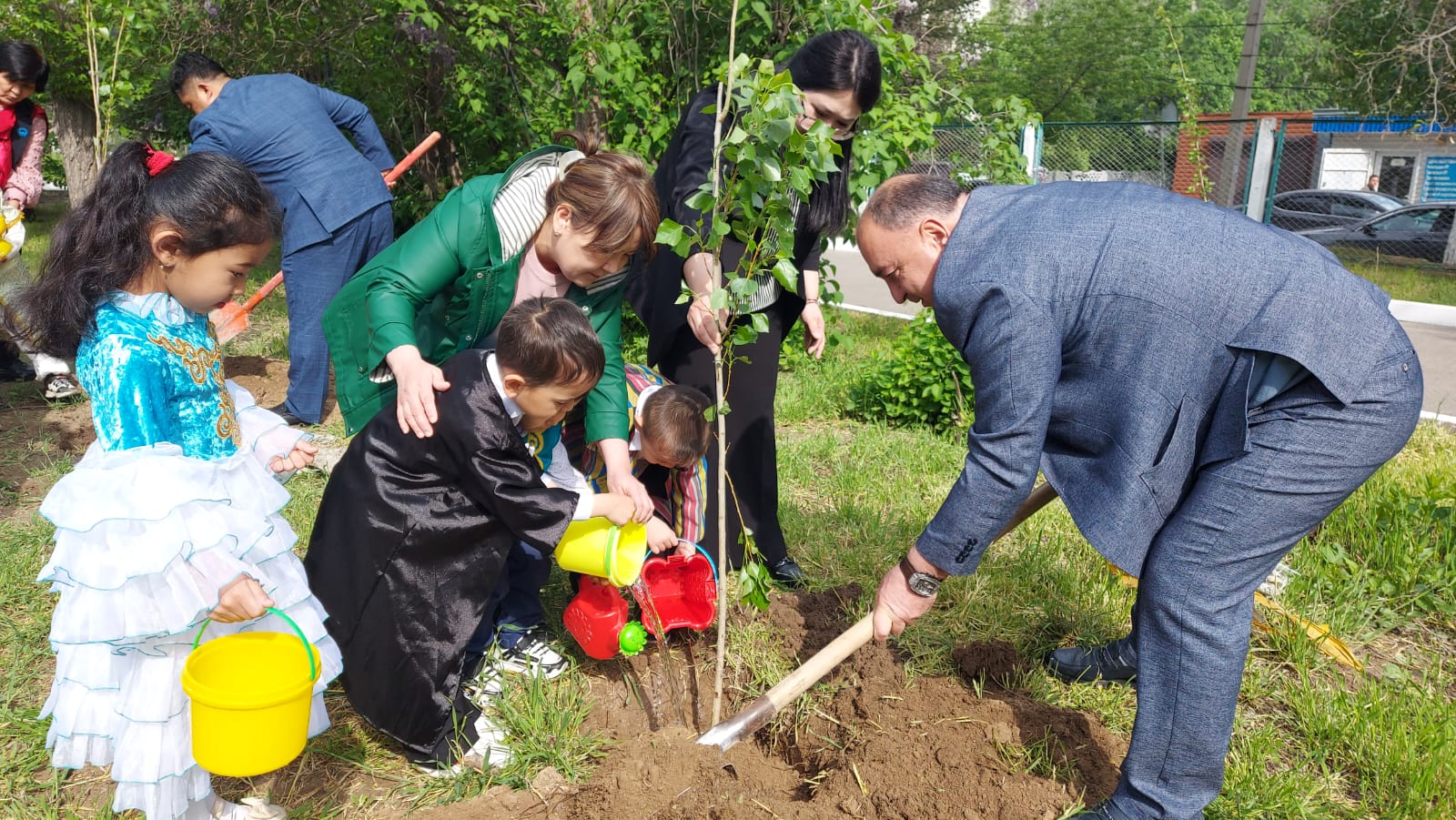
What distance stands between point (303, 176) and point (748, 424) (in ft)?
9.42

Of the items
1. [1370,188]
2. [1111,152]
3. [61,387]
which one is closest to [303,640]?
[61,387]

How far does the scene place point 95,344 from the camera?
1.80 metres

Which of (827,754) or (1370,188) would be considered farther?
(1370,188)

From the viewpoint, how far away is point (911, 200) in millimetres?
1889

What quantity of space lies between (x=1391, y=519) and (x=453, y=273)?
124 inches

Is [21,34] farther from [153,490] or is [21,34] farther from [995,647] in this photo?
[995,647]

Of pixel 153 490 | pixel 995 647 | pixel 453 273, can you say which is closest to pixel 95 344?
pixel 153 490

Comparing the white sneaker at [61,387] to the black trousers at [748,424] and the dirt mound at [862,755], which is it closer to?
the black trousers at [748,424]

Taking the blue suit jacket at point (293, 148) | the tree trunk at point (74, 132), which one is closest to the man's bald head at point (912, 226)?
the blue suit jacket at point (293, 148)

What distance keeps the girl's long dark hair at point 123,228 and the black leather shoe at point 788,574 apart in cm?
188

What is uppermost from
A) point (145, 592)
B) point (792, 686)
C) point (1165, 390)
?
point (1165, 390)

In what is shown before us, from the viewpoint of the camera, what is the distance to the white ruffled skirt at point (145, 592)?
1738 millimetres

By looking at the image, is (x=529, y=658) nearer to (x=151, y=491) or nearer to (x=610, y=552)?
Answer: (x=610, y=552)

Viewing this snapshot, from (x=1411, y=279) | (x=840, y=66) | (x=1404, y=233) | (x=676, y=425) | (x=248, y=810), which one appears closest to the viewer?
(x=248, y=810)
